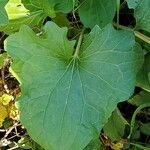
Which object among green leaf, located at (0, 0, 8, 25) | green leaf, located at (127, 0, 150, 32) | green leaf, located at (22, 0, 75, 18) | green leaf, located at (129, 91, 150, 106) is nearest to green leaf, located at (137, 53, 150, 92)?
green leaf, located at (129, 91, 150, 106)

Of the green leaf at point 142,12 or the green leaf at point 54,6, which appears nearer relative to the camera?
the green leaf at point 142,12

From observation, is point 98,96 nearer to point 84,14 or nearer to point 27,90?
point 27,90

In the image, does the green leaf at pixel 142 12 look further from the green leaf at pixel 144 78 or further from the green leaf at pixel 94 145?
the green leaf at pixel 94 145

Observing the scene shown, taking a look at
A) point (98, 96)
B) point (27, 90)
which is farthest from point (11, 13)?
point (98, 96)

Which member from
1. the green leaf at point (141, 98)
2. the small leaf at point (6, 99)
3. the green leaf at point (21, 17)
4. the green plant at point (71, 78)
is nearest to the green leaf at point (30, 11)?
the green leaf at point (21, 17)

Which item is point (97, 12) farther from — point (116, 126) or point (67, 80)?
point (116, 126)

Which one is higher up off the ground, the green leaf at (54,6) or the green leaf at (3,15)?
the green leaf at (3,15)
